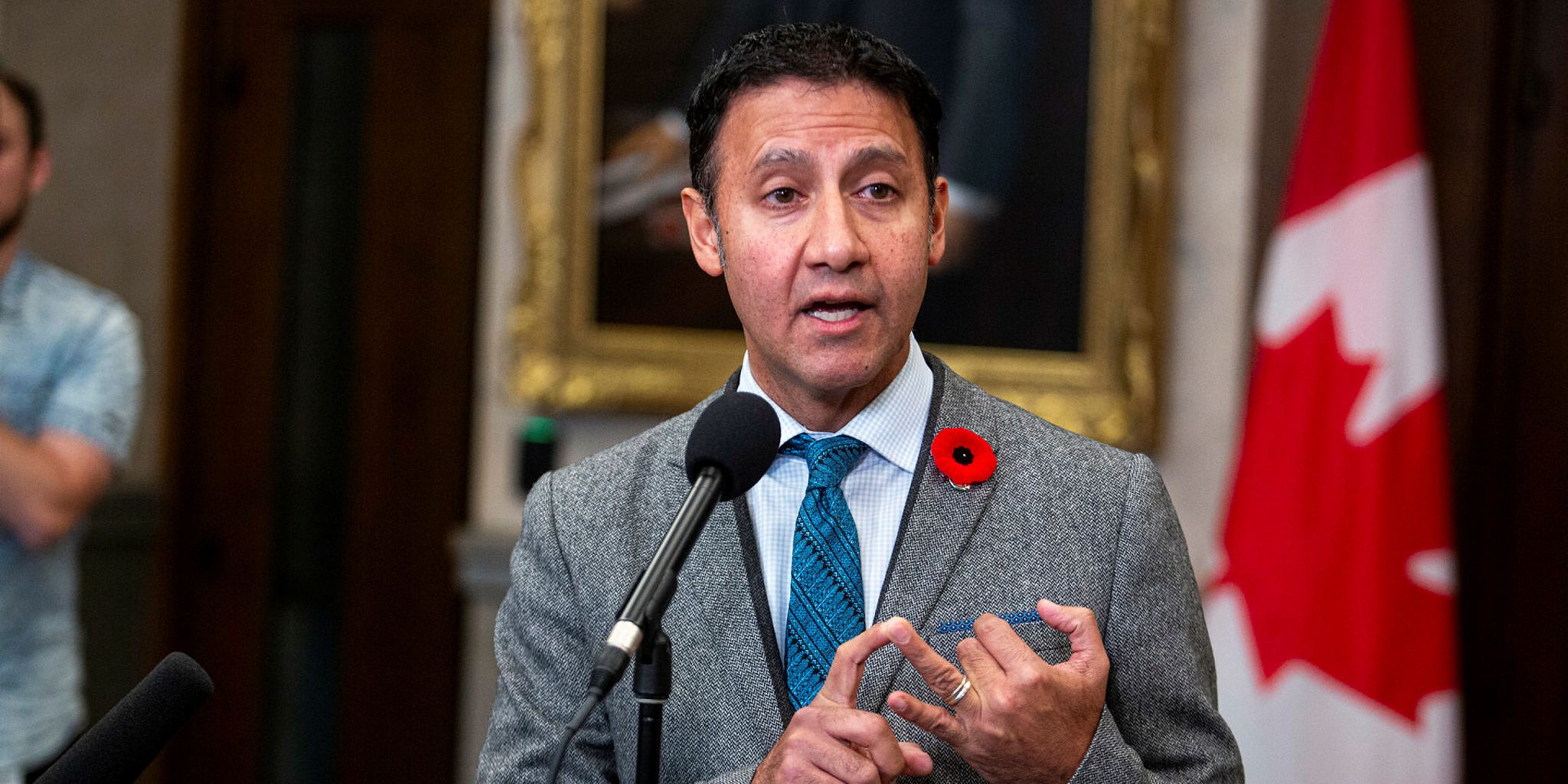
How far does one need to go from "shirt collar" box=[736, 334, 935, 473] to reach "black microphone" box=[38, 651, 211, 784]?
620 millimetres

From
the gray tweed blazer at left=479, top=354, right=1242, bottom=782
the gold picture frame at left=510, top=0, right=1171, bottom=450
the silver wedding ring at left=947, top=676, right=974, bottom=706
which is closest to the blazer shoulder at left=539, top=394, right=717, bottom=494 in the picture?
the gray tweed blazer at left=479, top=354, right=1242, bottom=782

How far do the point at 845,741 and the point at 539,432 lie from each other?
240 cm

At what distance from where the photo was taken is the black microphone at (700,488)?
1.02 meters

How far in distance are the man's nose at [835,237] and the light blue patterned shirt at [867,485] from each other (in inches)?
7.1

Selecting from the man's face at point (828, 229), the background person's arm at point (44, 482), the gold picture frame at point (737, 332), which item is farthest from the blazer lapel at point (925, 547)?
the gold picture frame at point (737, 332)

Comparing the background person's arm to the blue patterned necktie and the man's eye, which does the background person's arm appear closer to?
the blue patterned necktie

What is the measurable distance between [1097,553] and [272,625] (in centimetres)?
329

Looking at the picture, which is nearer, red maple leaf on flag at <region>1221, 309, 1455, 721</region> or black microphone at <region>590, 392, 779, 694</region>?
black microphone at <region>590, 392, 779, 694</region>

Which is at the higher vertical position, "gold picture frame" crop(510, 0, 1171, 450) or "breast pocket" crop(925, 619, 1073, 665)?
"gold picture frame" crop(510, 0, 1171, 450)

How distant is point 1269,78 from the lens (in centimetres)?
333

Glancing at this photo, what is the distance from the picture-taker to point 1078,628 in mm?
1229

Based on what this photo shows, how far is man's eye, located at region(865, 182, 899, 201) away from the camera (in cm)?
143

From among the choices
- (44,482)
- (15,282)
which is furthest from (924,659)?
(15,282)

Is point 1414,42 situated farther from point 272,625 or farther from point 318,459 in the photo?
point 272,625
